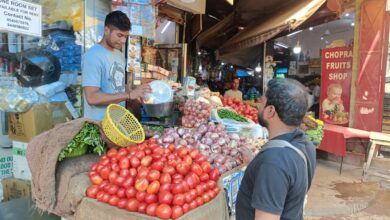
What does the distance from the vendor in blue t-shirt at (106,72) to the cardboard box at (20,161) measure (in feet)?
3.05

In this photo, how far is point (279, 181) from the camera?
1309mm

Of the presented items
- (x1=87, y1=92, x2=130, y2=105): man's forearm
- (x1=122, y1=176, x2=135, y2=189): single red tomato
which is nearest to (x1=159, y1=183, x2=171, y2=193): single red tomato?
(x1=122, y1=176, x2=135, y2=189): single red tomato

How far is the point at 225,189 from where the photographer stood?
2.37m

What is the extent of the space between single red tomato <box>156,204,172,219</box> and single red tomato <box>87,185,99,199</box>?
1.62 ft

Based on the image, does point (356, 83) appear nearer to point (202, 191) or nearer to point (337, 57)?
point (337, 57)

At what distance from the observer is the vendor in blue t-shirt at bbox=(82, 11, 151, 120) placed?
266 cm

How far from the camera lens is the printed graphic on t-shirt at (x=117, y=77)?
2.89 m

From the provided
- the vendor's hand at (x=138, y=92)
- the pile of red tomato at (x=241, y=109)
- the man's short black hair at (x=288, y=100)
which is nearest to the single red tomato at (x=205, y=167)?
the vendor's hand at (x=138, y=92)

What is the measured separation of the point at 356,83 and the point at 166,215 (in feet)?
20.9

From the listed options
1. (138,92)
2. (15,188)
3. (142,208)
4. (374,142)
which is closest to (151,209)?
(142,208)

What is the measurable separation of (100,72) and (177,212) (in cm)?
148

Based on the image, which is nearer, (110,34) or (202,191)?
(202,191)

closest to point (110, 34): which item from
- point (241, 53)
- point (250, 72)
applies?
point (241, 53)

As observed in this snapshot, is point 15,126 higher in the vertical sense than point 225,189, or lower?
higher
